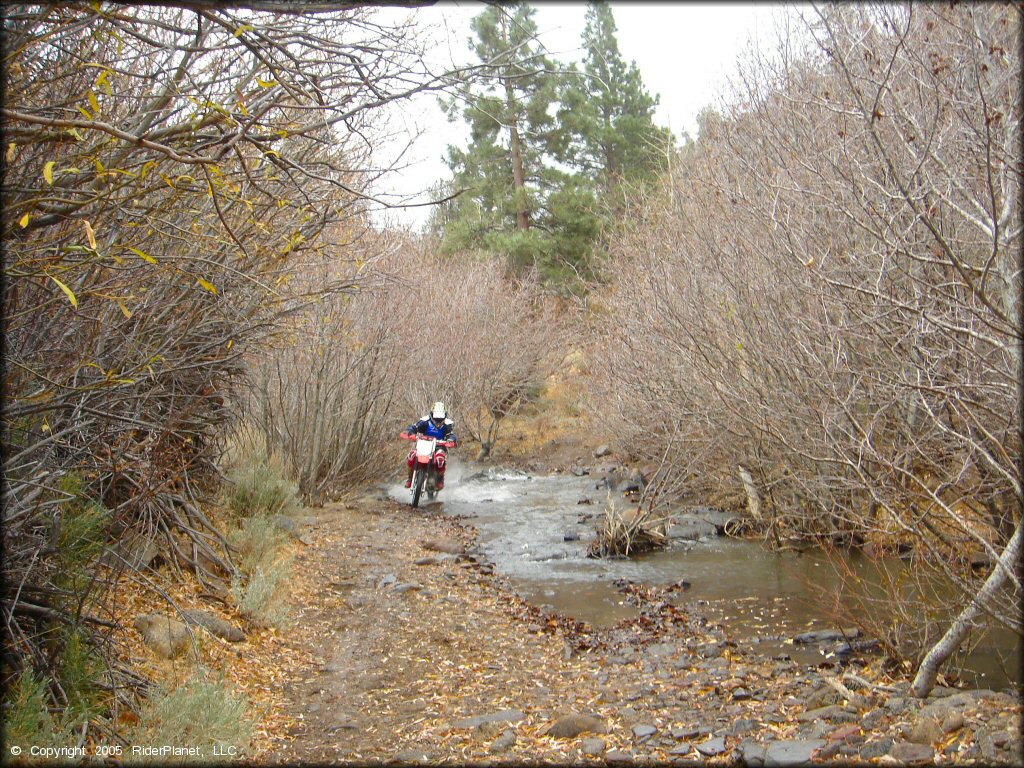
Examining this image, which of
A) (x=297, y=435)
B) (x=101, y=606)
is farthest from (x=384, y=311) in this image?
(x=101, y=606)

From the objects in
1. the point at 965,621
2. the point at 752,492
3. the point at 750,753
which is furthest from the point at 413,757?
the point at 752,492

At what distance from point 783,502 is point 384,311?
22.5 feet

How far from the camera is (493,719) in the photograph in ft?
16.6

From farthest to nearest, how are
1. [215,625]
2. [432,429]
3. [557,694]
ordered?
1. [432,429]
2. [215,625]
3. [557,694]

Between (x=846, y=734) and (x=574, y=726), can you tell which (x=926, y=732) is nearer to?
(x=846, y=734)

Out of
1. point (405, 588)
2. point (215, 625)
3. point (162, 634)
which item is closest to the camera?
point (162, 634)

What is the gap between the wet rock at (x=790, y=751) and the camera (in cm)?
410

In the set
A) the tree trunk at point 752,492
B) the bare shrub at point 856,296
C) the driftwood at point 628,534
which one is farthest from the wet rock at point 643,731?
the tree trunk at point 752,492

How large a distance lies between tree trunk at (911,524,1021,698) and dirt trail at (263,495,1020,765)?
0.11 m

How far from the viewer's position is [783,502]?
10.6m

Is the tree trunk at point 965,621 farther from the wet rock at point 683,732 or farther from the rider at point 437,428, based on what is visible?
the rider at point 437,428

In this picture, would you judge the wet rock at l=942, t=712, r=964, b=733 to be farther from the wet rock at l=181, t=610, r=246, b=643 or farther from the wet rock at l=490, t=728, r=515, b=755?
the wet rock at l=181, t=610, r=246, b=643

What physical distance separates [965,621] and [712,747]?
1.70 metres

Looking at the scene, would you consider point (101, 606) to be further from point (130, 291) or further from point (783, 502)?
point (783, 502)
